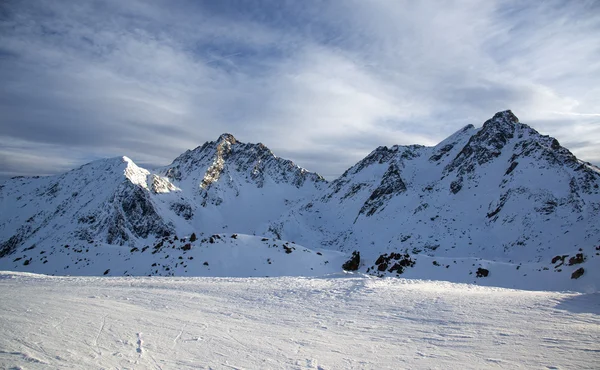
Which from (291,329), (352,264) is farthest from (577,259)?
(291,329)

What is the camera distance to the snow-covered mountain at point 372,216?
25047mm

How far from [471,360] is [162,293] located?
10239 millimetres

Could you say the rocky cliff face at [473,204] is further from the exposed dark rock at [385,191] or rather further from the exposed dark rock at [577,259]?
the exposed dark rock at [577,259]

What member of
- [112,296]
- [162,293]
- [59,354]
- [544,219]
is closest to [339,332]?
[59,354]

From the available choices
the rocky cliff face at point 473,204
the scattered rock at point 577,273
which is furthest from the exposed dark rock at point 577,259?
the rocky cliff face at point 473,204

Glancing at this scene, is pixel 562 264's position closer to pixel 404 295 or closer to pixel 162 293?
pixel 404 295

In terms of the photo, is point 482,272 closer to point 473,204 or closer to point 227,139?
point 473,204

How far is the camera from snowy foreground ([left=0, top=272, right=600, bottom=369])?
5625 millimetres

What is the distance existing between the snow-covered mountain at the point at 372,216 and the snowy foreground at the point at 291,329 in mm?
13724

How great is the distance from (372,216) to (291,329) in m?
43.2

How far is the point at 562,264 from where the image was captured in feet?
70.7

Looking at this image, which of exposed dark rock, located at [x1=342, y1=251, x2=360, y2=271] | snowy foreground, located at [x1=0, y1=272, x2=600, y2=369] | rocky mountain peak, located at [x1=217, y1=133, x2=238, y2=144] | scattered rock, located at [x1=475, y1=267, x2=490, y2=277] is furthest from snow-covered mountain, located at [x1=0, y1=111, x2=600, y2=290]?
rocky mountain peak, located at [x1=217, y1=133, x2=238, y2=144]

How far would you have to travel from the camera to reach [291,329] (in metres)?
7.59

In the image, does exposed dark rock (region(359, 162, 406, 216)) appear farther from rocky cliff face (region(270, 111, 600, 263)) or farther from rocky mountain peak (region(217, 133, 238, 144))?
rocky mountain peak (region(217, 133, 238, 144))
